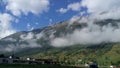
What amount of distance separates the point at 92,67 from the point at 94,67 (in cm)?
139

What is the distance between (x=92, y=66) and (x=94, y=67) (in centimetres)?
294

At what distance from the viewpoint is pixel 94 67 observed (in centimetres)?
17888

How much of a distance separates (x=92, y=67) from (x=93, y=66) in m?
3.06

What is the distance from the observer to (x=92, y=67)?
586 feet

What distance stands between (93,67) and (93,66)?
2789mm

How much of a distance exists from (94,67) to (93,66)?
8.36ft

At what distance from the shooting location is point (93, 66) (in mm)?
181375

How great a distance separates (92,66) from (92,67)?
3159 millimetres

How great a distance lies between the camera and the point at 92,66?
182 metres
